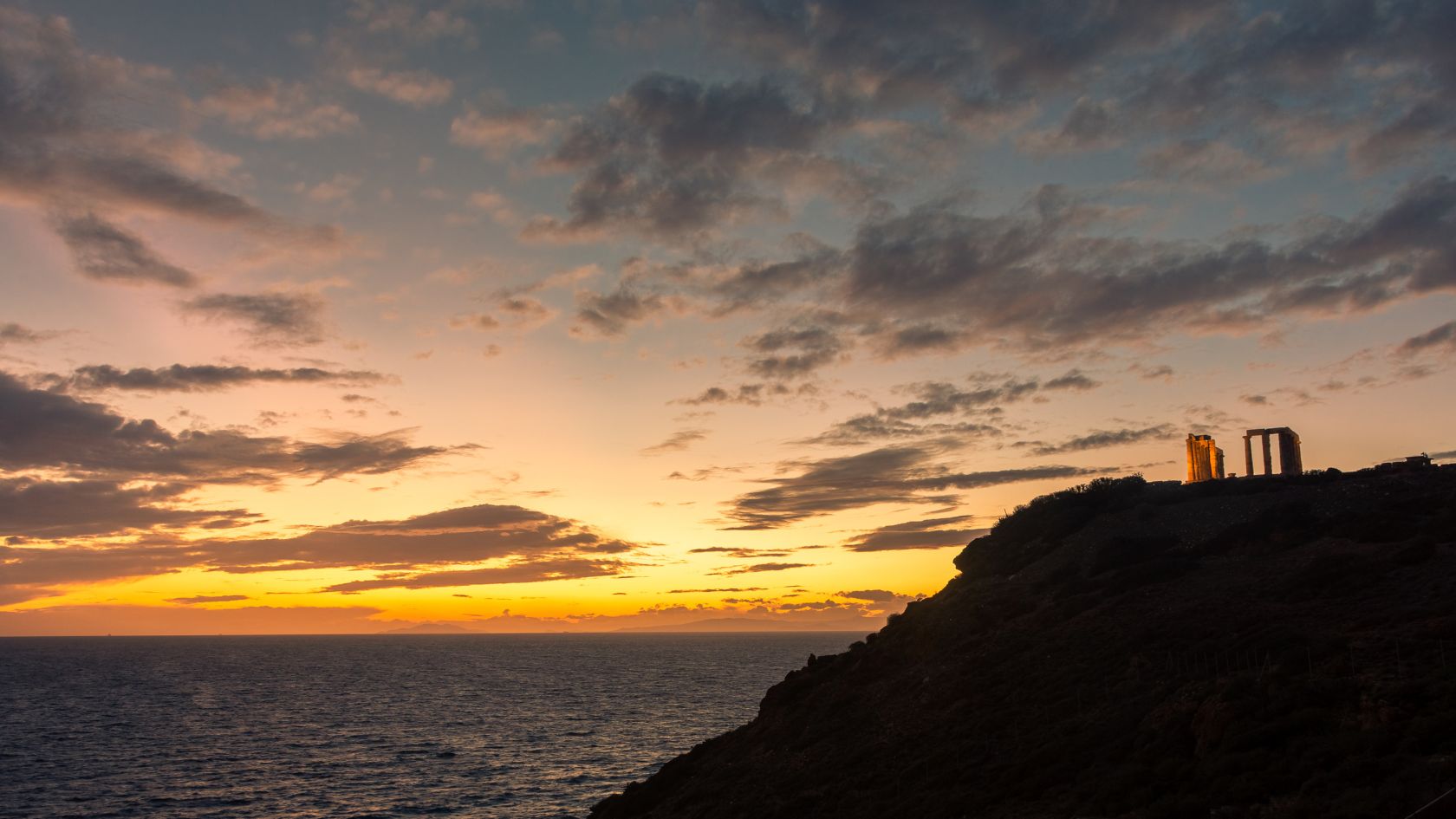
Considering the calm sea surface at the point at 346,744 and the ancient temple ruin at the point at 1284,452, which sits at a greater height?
the ancient temple ruin at the point at 1284,452

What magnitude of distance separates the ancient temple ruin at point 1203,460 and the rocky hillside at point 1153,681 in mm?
7509

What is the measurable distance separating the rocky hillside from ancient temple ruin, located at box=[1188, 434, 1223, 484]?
751cm

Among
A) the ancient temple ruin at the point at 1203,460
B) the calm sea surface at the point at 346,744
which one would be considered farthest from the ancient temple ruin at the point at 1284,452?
the calm sea surface at the point at 346,744

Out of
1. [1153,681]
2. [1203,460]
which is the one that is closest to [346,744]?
[1153,681]

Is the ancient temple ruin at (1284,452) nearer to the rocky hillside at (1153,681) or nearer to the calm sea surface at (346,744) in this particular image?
the rocky hillside at (1153,681)

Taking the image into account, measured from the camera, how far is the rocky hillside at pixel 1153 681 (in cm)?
2542

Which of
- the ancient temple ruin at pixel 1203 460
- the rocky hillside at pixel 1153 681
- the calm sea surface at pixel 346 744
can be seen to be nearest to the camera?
the rocky hillside at pixel 1153 681

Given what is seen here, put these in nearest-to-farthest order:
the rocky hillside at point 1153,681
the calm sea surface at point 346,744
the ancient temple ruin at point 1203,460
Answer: the rocky hillside at point 1153,681
the calm sea surface at point 346,744
the ancient temple ruin at point 1203,460

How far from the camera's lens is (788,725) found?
160 ft

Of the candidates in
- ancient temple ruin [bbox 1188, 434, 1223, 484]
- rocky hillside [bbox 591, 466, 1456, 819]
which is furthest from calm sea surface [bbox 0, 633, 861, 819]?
ancient temple ruin [bbox 1188, 434, 1223, 484]

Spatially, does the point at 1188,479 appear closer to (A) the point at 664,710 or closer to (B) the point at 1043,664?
(B) the point at 1043,664

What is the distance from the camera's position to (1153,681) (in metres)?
35.8

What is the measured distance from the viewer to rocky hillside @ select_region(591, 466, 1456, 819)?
83.4ft

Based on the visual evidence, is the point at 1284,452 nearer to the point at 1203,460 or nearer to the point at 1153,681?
the point at 1203,460
